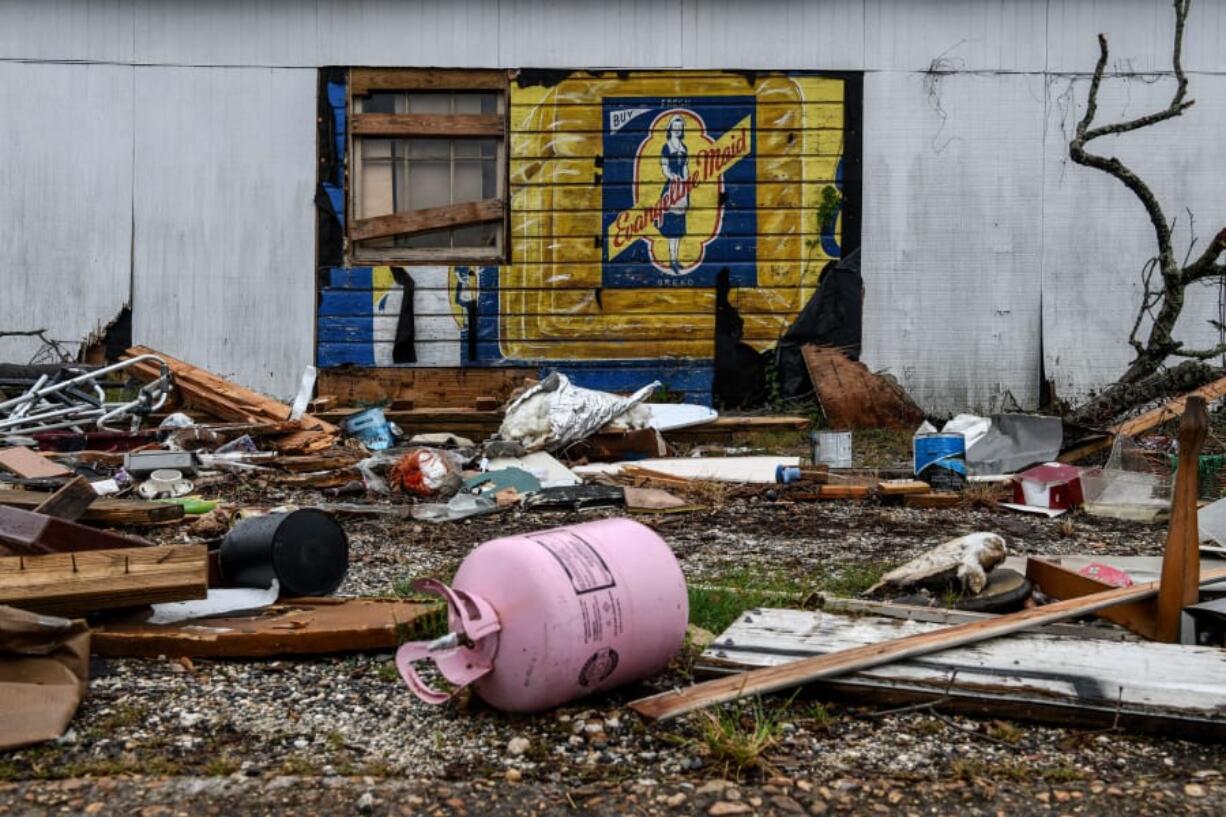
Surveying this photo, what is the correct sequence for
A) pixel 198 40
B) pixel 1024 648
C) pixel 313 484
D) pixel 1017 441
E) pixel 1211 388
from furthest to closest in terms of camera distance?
pixel 198 40
pixel 1211 388
pixel 1017 441
pixel 313 484
pixel 1024 648

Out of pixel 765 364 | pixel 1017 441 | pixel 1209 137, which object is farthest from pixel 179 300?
pixel 1209 137

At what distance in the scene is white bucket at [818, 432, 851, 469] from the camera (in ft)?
24.1

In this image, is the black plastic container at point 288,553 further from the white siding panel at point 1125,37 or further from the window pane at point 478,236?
the white siding panel at point 1125,37

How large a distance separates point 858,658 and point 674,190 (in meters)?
7.14

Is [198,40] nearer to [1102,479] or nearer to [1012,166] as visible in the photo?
[1012,166]

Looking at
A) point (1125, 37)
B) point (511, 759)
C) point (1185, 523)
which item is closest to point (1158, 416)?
point (1125, 37)

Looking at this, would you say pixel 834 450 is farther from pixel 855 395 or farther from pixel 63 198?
pixel 63 198

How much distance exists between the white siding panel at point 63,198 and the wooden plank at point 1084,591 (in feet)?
26.5

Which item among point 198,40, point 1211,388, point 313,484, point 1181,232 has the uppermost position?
point 198,40

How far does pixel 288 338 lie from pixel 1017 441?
5861mm

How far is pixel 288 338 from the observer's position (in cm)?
948

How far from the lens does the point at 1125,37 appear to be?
9.51 meters

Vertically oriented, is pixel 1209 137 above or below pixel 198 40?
below

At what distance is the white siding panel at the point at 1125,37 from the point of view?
9469mm
